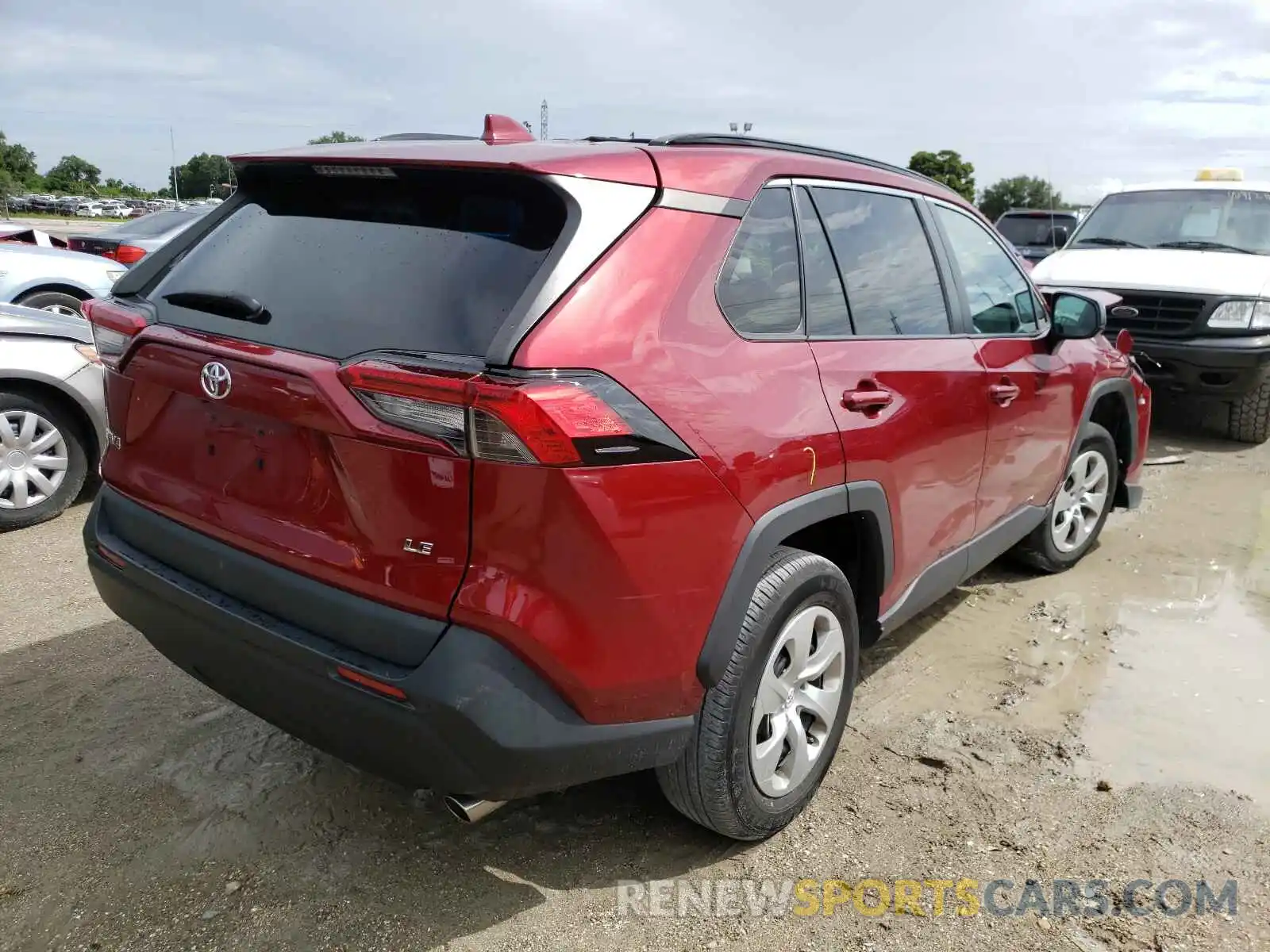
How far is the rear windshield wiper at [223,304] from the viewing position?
2238 millimetres

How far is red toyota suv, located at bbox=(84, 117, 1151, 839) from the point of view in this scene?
192cm

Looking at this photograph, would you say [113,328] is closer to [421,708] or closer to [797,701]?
[421,708]

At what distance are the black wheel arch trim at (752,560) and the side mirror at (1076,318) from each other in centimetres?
191

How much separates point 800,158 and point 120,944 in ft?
8.77

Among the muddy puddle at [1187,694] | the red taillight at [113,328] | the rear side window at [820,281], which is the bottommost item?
the muddy puddle at [1187,694]

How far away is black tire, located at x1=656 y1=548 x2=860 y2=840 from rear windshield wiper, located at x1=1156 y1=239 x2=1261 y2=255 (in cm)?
683

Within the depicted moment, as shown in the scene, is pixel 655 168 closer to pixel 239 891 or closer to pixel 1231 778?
pixel 239 891

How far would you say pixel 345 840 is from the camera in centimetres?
261

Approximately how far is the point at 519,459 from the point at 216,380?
83 cm

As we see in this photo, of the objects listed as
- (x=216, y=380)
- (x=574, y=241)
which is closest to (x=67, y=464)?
(x=216, y=380)

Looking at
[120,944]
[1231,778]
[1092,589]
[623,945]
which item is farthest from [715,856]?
[1092,589]

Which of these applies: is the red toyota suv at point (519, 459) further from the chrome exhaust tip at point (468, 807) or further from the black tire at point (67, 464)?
the black tire at point (67, 464)

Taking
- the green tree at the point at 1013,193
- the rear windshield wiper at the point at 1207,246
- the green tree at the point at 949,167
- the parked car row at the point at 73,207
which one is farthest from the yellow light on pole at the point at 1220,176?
the parked car row at the point at 73,207

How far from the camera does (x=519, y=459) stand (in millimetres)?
1862
